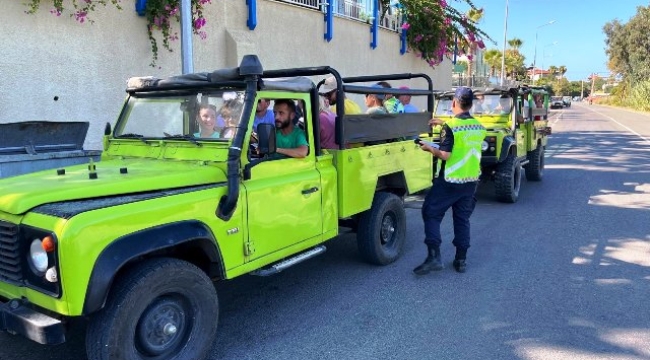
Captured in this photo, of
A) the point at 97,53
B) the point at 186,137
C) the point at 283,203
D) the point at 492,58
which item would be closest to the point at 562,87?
the point at 492,58

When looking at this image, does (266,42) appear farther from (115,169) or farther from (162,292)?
(162,292)

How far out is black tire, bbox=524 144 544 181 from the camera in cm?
1071

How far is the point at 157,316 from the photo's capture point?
125 inches

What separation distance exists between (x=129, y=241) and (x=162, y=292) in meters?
0.41

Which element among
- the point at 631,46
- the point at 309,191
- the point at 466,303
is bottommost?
the point at 466,303

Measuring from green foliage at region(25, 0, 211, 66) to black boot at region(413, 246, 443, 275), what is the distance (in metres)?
5.56

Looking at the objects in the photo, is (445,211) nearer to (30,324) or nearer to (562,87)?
(30,324)

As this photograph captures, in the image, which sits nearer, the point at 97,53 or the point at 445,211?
the point at 445,211

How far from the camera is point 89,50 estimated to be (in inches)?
298

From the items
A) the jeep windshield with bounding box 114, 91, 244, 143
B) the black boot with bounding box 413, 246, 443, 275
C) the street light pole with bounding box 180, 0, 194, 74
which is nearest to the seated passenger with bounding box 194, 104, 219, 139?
the jeep windshield with bounding box 114, 91, 244, 143

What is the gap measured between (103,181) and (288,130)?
65.3 inches

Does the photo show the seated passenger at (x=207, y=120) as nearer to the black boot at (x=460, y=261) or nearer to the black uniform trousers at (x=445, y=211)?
the black uniform trousers at (x=445, y=211)

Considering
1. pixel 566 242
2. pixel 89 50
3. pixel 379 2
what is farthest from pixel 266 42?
pixel 566 242

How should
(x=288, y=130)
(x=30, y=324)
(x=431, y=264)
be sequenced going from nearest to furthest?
(x=30, y=324) → (x=288, y=130) → (x=431, y=264)
